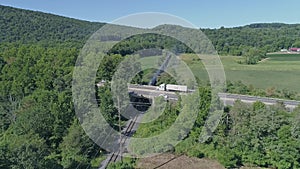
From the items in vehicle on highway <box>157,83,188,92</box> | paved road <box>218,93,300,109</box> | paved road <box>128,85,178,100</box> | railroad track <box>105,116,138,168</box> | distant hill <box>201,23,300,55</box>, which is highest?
distant hill <box>201,23,300,55</box>

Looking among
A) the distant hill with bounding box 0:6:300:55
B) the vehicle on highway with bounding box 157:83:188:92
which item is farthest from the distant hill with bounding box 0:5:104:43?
the vehicle on highway with bounding box 157:83:188:92

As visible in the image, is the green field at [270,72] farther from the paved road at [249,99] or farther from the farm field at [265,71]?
the paved road at [249,99]

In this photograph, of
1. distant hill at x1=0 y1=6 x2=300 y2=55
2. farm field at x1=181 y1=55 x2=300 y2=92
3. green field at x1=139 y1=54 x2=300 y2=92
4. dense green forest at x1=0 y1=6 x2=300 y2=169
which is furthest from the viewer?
distant hill at x1=0 y1=6 x2=300 y2=55

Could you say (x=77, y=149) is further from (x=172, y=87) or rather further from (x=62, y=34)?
(x=62, y=34)

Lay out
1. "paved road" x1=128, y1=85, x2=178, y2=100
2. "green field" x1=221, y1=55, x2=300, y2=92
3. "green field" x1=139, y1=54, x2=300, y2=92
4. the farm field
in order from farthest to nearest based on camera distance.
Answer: the farm field → "green field" x1=221, y1=55, x2=300, y2=92 → "green field" x1=139, y1=54, x2=300, y2=92 → "paved road" x1=128, y1=85, x2=178, y2=100

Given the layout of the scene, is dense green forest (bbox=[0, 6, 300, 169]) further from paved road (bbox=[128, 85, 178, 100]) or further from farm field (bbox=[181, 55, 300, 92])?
farm field (bbox=[181, 55, 300, 92])

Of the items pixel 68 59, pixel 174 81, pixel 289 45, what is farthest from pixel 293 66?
pixel 68 59

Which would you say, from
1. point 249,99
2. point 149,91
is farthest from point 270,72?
point 149,91
